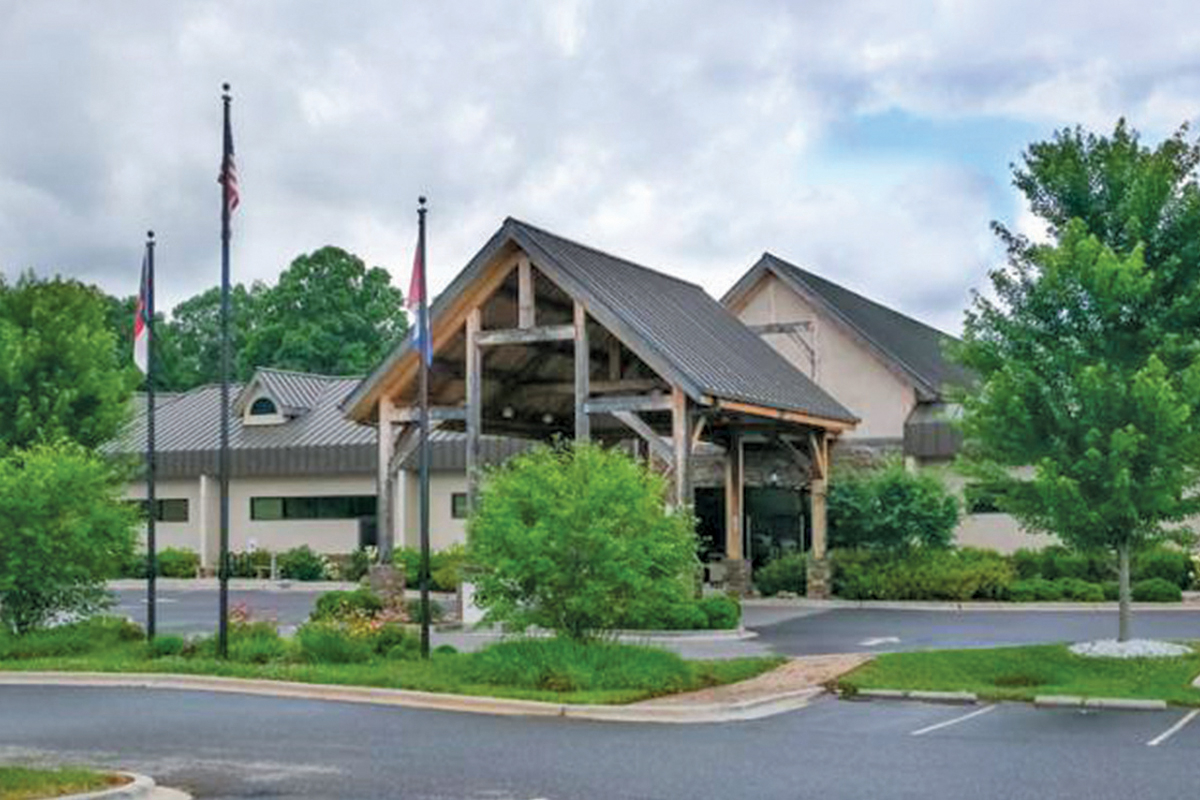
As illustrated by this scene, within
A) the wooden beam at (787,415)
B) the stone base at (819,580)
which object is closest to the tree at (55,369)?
the wooden beam at (787,415)

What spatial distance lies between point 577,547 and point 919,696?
4552 millimetres

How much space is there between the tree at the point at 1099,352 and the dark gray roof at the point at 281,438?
24.2 meters

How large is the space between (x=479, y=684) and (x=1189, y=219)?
38.7 feet

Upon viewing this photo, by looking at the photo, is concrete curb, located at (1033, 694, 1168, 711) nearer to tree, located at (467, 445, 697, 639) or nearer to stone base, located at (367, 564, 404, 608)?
tree, located at (467, 445, 697, 639)

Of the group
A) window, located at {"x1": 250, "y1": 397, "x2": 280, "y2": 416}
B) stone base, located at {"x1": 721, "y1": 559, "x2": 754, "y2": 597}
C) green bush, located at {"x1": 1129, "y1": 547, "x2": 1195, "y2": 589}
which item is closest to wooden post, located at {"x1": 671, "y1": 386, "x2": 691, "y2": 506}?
stone base, located at {"x1": 721, "y1": 559, "x2": 754, "y2": 597}

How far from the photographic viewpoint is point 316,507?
4628 centimetres

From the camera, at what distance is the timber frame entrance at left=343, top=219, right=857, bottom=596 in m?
27.3

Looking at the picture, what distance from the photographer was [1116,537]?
21094mm

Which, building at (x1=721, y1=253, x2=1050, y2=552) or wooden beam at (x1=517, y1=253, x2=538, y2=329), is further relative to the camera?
building at (x1=721, y1=253, x2=1050, y2=552)

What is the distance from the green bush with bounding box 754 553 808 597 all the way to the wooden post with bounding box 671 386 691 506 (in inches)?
328

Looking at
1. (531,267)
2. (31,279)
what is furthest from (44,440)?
(531,267)

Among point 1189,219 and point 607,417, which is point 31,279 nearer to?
point 607,417

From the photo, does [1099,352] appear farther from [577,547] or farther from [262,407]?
[262,407]

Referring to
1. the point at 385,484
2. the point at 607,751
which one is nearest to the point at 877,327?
the point at 385,484
